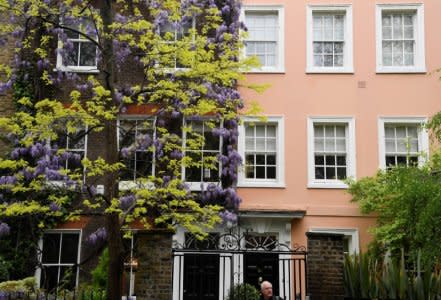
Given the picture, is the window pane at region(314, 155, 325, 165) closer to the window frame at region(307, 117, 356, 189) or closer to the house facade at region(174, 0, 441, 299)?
the house facade at region(174, 0, 441, 299)

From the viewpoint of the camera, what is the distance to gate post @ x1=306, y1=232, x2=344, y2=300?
10594mm

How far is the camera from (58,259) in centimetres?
1773

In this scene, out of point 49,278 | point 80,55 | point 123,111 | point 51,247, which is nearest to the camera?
point 123,111

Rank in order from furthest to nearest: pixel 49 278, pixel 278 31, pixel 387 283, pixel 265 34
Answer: pixel 265 34, pixel 278 31, pixel 49 278, pixel 387 283

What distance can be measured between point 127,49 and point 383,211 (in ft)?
27.5

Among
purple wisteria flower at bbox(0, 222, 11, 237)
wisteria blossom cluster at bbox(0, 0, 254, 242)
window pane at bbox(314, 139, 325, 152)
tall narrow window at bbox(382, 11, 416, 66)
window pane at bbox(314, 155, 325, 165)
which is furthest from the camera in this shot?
tall narrow window at bbox(382, 11, 416, 66)

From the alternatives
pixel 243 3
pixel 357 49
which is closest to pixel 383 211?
pixel 357 49

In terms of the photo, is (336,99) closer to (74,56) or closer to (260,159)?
(260,159)

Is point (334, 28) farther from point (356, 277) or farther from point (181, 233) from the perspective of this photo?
point (356, 277)

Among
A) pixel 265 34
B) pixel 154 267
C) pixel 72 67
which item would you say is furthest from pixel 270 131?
pixel 154 267

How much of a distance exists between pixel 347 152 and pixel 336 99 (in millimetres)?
1726

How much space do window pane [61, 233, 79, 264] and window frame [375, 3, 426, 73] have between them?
10814 mm

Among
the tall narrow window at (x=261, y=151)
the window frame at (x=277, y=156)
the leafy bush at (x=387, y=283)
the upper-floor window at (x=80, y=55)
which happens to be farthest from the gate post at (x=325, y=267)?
the upper-floor window at (x=80, y=55)

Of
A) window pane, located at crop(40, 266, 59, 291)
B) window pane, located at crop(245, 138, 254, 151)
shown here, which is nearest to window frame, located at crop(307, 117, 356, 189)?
window pane, located at crop(245, 138, 254, 151)
